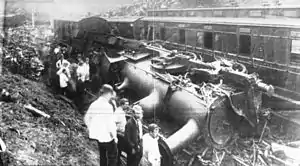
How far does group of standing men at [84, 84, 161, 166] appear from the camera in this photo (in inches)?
104

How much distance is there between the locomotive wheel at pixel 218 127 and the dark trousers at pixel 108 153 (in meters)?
1.14

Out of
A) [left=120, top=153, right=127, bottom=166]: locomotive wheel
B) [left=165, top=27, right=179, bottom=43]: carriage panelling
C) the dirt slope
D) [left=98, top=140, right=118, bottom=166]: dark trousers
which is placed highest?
[left=165, top=27, right=179, bottom=43]: carriage panelling

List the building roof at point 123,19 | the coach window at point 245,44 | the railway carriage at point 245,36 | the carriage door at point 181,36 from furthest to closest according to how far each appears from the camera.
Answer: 1. the carriage door at point 181,36
2. the coach window at point 245,44
3. the railway carriage at point 245,36
4. the building roof at point 123,19

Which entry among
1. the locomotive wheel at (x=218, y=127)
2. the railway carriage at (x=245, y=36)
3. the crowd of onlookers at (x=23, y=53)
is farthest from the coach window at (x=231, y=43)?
the crowd of onlookers at (x=23, y=53)

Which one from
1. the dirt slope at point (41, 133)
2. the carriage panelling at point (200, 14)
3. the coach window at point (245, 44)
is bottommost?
the dirt slope at point (41, 133)

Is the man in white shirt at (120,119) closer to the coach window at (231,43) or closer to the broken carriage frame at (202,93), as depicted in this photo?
the broken carriage frame at (202,93)

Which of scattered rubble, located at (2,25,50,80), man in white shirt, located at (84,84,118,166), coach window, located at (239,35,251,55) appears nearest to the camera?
man in white shirt, located at (84,84,118,166)

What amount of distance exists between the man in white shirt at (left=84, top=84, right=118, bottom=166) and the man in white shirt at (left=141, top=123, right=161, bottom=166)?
0.31 metres

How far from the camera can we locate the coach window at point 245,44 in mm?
4633

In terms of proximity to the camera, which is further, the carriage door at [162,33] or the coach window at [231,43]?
the carriage door at [162,33]

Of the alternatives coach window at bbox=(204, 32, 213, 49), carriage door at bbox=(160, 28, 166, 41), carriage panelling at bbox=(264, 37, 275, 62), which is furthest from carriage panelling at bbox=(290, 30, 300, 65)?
carriage door at bbox=(160, 28, 166, 41)

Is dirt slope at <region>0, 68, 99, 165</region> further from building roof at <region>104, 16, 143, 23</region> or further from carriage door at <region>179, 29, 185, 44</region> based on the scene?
carriage door at <region>179, 29, 185, 44</region>

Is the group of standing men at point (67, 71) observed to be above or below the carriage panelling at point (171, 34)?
below

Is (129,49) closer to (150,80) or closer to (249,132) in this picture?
(150,80)
